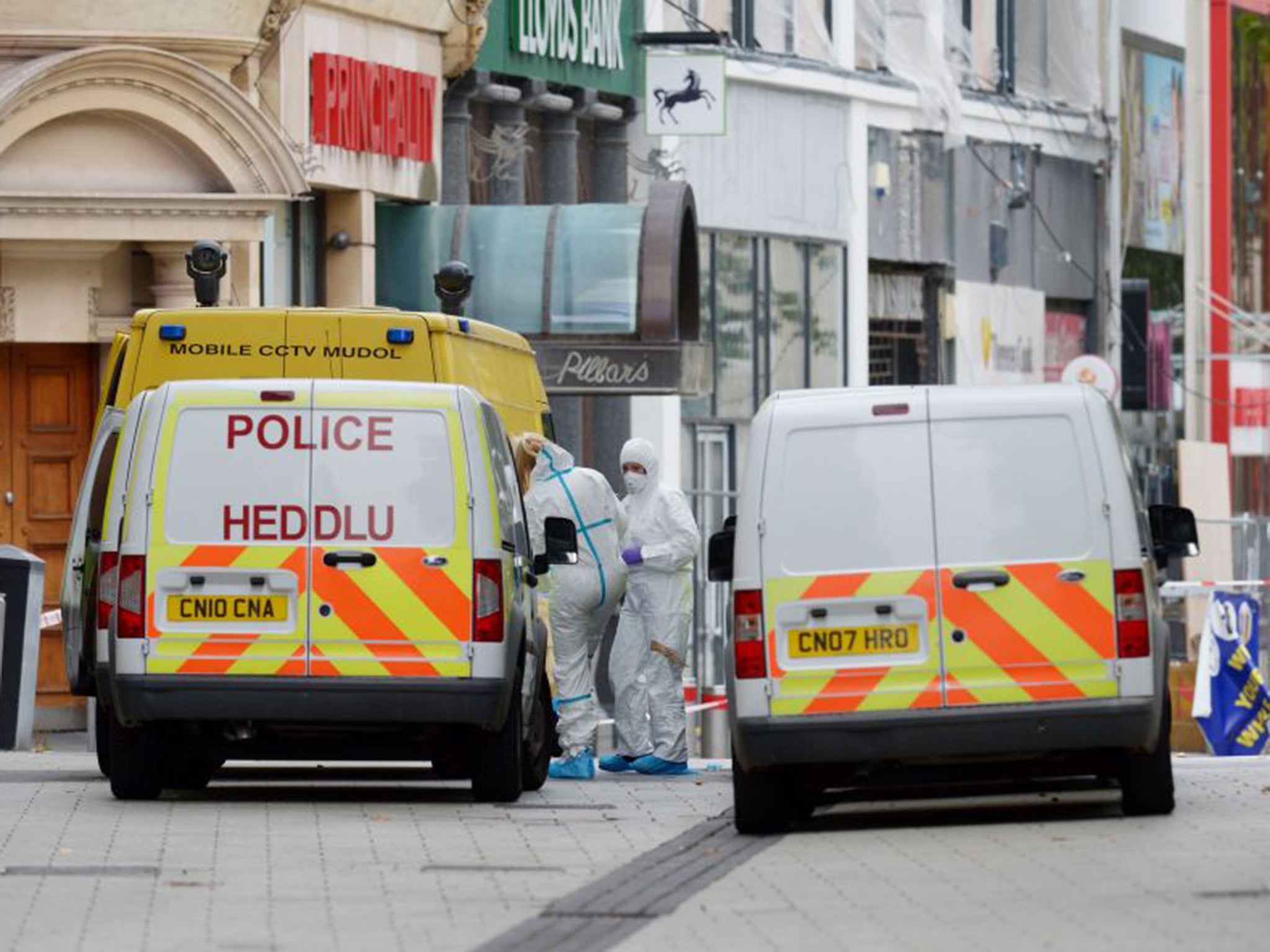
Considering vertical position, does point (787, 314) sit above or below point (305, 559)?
above

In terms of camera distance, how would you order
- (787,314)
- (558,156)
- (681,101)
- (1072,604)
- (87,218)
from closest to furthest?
(1072,604), (87,218), (558,156), (681,101), (787,314)

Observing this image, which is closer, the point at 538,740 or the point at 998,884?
the point at 998,884

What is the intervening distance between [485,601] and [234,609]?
0.99 meters

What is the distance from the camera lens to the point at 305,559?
55.1 feet

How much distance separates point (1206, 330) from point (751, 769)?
4643cm

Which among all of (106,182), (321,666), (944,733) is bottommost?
(944,733)

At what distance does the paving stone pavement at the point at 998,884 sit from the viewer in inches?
464

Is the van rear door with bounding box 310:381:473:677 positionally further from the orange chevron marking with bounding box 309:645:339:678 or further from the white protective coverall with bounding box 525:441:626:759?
the white protective coverall with bounding box 525:441:626:759

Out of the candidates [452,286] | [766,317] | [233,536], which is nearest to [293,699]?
[233,536]

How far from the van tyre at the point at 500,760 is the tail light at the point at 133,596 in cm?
154

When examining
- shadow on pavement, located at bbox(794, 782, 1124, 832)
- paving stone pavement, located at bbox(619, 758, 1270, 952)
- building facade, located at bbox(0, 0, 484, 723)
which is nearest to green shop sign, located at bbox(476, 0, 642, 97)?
building facade, located at bbox(0, 0, 484, 723)

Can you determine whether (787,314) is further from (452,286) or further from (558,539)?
(558,539)

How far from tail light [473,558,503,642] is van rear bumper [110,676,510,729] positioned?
0.25m

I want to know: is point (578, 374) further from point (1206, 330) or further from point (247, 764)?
point (1206, 330)
